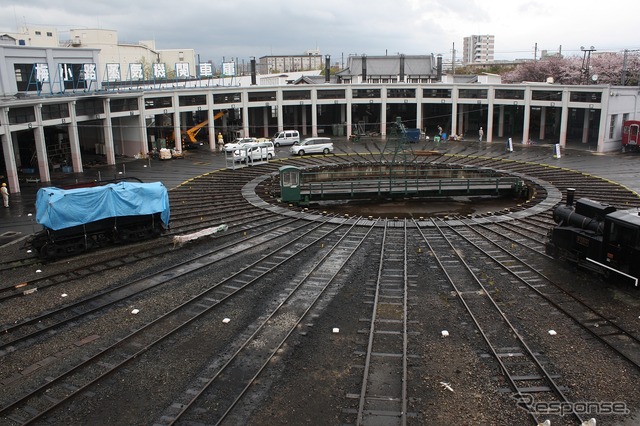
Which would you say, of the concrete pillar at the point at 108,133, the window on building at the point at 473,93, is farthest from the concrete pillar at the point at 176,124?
the window on building at the point at 473,93

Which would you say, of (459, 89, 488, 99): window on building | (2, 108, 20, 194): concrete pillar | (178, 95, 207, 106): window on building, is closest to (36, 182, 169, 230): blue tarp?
(2, 108, 20, 194): concrete pillar

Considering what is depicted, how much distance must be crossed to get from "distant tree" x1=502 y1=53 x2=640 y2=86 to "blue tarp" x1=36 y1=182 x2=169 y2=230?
52084mm

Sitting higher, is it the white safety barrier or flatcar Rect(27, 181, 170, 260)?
flatcar Rect(27, 181, 170, 260)

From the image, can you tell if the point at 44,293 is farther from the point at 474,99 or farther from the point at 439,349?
the point at 474,99

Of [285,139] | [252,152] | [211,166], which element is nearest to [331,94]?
[285,139]

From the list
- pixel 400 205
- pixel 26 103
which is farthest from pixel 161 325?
pixel 26 103

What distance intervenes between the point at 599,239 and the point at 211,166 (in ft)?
96.6

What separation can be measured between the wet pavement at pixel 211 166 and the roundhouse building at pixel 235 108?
167 centimetres

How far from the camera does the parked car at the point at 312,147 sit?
143ft

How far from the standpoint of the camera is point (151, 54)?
99500 millimetres

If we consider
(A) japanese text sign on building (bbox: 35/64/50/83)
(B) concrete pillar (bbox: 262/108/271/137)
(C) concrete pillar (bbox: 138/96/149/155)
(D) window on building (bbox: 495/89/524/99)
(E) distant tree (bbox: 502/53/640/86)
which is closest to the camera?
(A) japanese text sign on building (bbox: 35/64/50/83)

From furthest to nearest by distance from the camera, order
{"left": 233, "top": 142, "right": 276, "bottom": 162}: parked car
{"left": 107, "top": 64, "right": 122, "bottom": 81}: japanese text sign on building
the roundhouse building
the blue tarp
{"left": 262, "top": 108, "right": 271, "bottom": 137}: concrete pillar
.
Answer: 1. {"left": 262, "top": 108, "right": 271, "bottom": 137}: concrete pillar
2. {"left": 107, "top": 64, "right": 122, "bottom": 81}: japanese text sign on building
3. {"left": 233, "top": 142, "right": 276, "bottom": 162}: parked car
4. the roundhouse building
5. the blue tarp

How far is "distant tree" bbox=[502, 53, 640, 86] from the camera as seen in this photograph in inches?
2421

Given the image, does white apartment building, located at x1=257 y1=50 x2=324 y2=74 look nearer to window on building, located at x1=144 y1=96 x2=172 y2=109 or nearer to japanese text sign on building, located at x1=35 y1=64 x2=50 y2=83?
window on building, located at x1=144 y1=96 x2=172 y2=109
